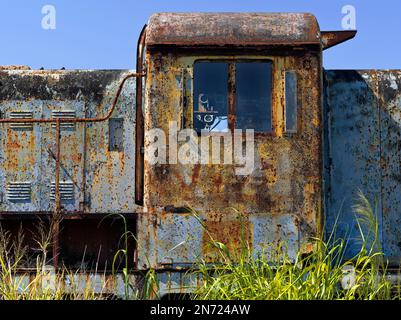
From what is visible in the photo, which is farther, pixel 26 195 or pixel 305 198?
pixel 26 195

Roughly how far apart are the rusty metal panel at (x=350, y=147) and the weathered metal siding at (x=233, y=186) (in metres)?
0.76

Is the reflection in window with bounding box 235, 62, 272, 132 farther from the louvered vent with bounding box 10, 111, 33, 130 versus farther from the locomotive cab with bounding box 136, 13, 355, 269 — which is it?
the louvered vent with bounding box 10, 111, 33, 130

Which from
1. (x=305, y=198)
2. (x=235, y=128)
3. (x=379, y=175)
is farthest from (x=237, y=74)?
(x=379, y=175)

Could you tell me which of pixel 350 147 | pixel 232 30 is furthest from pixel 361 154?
pixel 232 30

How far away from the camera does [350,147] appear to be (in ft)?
22.7

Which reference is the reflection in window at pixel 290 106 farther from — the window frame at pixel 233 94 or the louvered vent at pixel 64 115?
the louvered vent at pixel 64 115

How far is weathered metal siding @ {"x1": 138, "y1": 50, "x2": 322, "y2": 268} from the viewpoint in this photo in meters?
Result: 6.03

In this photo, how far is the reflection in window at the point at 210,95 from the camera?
20.0 feet

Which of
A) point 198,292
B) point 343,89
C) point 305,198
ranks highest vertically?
point 343,89

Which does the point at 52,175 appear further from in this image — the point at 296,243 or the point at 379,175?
the point at 379,175

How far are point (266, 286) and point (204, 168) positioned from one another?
75.0 inches

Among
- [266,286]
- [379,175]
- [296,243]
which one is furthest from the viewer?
[379,175]

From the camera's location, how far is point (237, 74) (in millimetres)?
6133

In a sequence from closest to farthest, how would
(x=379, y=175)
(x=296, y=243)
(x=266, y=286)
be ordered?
(x=266, y=286), (x=296, y=243), (x=379, y=175)
